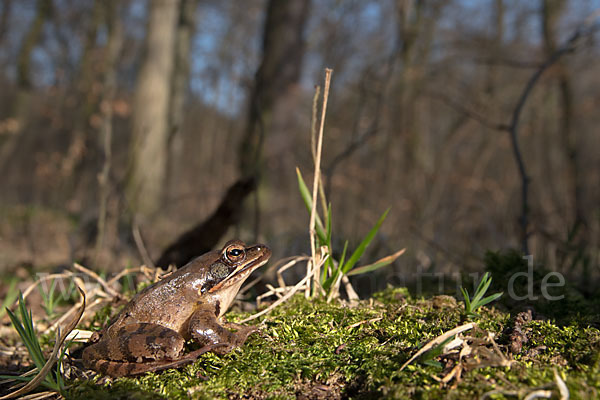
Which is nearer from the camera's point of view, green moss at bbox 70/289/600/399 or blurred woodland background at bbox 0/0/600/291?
green moss at bbox 70/289/600/399

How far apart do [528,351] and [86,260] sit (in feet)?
13.7

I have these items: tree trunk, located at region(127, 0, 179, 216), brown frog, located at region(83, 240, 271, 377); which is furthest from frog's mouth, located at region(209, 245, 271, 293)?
tree trunk, located at region(127, 0, 179, 216)

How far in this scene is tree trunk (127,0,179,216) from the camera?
35.5 feet

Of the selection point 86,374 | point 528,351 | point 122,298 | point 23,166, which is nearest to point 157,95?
point 122,298

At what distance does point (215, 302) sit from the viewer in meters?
2.18

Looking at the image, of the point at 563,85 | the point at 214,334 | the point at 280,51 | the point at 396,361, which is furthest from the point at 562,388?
the point at 563,85

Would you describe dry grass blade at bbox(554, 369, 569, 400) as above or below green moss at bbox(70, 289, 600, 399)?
above

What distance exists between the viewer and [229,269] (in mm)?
2221

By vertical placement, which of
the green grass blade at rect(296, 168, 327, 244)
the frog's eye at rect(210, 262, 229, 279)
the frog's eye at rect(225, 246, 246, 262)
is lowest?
the frog's eye at rect(210, 262, 229, 279)

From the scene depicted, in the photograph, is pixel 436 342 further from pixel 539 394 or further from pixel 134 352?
pixel 134 352

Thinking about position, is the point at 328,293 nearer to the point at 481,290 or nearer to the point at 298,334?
the point at 298,334

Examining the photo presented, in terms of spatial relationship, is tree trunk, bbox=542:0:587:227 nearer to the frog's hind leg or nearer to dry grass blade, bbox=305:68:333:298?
dry grass blade, bbox=305:68:333:298

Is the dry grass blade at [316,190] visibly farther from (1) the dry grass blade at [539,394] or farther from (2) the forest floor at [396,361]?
(1) the dry grass blade at [539,394]

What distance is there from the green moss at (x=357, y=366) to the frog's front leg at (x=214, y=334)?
4cm
